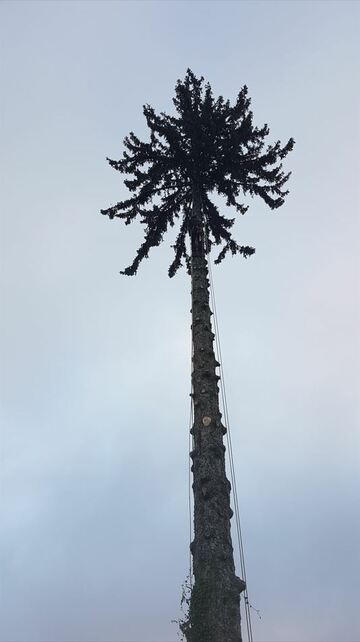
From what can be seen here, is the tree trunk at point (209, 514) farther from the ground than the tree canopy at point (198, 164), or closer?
closer

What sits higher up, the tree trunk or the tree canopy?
the tree canopy

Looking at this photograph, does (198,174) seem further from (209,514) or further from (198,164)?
(209,514)

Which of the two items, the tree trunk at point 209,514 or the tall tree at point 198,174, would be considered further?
the tall tree at point 198,174

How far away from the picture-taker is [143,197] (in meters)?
16.8

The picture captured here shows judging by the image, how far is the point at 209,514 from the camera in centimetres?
837

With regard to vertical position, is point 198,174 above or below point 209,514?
above

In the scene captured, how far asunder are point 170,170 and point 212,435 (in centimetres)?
1042

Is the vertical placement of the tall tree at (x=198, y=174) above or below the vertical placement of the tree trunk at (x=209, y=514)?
above

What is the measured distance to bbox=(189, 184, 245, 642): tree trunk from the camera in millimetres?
7113

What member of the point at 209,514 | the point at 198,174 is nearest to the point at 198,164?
the point at 198,174

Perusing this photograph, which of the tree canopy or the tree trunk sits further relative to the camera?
the tree canopy

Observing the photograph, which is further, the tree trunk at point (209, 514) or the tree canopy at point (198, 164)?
the tree canopy at point (198, 164)

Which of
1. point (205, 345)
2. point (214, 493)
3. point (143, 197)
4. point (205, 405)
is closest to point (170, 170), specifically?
point (143, 197)

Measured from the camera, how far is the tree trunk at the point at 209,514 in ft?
23.3
